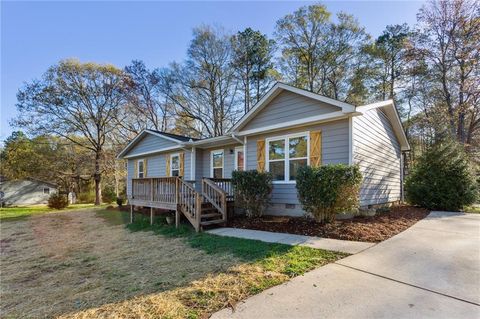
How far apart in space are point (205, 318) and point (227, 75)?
2218 centimetres

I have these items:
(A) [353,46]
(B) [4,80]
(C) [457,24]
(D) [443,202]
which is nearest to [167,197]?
(D) [443,202]

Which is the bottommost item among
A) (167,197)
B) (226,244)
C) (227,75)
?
(226,244)

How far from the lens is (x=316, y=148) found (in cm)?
785

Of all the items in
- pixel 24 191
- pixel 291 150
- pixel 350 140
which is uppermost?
pixel 350 140

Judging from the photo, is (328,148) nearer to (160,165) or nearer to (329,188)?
(329,188)

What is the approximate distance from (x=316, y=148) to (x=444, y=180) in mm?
5914

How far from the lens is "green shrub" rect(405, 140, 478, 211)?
31.4 feet

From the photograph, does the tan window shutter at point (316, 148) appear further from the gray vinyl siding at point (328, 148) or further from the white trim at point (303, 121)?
the white trim at point (303, 121)

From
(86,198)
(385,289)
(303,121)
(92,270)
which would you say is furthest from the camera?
(86,198)

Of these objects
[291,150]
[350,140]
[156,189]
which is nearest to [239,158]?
[291,150]

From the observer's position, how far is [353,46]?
2008 centimetres

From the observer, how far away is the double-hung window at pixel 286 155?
8289 mm

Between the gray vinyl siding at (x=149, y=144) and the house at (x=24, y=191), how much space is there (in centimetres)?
2319

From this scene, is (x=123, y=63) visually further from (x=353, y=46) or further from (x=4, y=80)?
(x=353, y=46)
